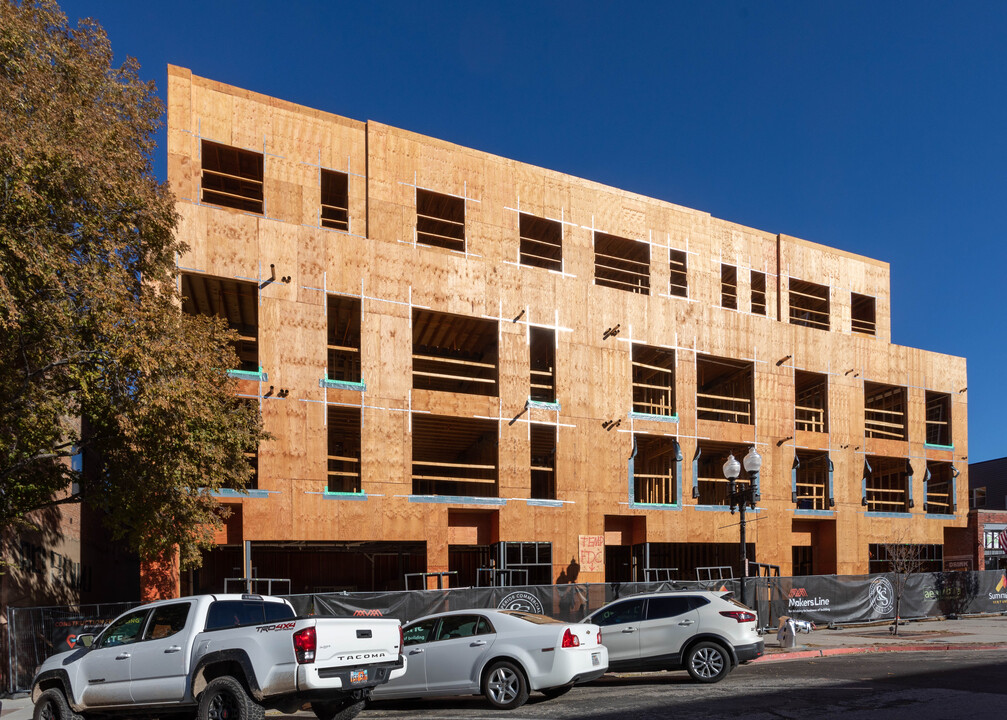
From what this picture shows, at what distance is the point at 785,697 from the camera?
14.0m

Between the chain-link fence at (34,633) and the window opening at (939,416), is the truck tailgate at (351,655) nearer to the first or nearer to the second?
the chain-link fence at (34,633)

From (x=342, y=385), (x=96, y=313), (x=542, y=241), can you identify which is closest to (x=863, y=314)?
(x=542, y=241)

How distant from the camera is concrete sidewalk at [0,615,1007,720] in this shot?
69.7 feet

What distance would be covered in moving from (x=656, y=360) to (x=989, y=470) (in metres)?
43.7

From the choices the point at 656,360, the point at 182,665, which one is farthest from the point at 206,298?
the point at 182,665

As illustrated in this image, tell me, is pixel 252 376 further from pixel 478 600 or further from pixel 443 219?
pixel 443 219

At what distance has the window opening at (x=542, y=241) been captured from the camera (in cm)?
3402

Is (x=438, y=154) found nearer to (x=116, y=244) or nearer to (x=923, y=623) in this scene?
(x=116, y=244)

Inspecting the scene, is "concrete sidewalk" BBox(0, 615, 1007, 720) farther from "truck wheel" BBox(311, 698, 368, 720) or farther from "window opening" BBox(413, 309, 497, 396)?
"window opening" BBox(413, 309, 497, 396)

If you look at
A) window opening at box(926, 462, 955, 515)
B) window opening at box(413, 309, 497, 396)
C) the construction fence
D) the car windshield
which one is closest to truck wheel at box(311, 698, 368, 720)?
the car windshield

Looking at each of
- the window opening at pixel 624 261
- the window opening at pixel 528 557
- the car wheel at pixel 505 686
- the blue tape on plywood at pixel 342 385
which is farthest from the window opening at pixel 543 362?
the car wheel at pixel 505 686

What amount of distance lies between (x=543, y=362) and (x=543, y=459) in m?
4.91

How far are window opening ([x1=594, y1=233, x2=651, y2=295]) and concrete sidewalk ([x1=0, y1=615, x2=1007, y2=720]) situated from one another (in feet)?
49.0

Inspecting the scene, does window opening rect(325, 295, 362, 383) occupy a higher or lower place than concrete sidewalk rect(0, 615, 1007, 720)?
higher
